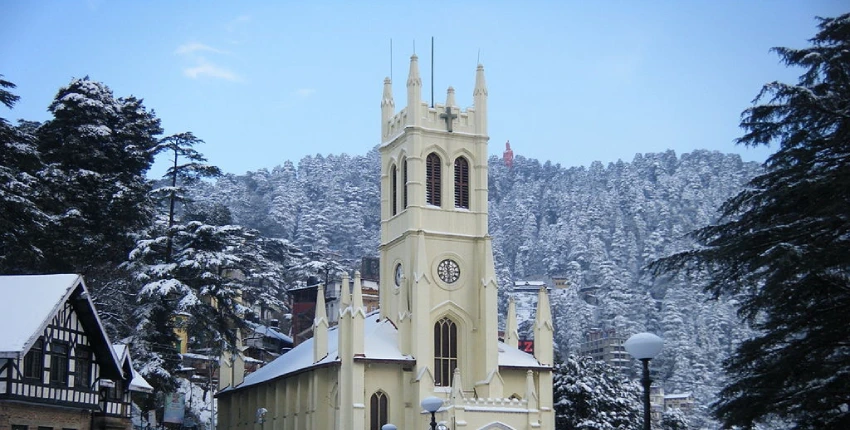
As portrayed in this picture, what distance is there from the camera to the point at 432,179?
65938mm

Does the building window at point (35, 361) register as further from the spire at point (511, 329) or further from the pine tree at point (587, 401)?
the pine tree at point (587, 401)

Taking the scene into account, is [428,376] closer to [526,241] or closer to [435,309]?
[435,309]

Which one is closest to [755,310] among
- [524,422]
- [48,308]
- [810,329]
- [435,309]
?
[810,329]

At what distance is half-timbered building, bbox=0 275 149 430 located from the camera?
36.1 m

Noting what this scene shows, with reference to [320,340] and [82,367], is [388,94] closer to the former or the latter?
[320,340]

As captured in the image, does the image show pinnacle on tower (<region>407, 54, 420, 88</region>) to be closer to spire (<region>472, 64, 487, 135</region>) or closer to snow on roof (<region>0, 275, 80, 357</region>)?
spire (<region>472, 64, 487, 135</region>)

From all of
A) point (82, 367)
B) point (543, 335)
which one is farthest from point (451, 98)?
point (82, 367)

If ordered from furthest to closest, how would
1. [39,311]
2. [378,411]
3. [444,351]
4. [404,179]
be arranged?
Result: [404,179], [444,351], [378,411], [39,311]

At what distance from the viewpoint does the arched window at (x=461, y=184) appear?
6631 centimetres

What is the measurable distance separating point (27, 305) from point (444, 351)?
29465mm

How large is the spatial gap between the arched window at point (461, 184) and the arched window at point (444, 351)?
6816 mm

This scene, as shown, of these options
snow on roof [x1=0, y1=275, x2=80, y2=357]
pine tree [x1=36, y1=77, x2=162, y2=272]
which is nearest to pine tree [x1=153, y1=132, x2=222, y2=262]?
pine tree [x1=36, y1=77, x2=162, y2=272]

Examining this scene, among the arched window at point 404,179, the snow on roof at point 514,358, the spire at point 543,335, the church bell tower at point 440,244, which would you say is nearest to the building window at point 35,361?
the church bell tower at point 440,244

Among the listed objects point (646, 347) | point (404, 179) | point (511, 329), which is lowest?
point (646, 347)
